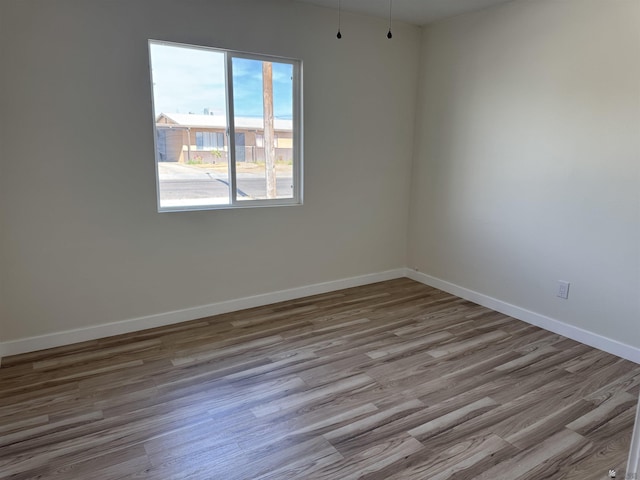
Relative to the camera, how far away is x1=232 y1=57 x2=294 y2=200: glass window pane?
11.2ft

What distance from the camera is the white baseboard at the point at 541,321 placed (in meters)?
2.88

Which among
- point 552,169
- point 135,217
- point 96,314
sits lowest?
point 96,314

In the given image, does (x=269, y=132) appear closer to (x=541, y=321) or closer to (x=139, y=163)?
(x=139, y=163)

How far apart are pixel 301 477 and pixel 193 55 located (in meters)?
2.93

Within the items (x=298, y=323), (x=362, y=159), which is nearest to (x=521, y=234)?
(x=362, y=159)

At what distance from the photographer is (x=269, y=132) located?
3.58 m

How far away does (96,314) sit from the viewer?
3074 mm

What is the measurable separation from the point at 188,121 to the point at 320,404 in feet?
7.49

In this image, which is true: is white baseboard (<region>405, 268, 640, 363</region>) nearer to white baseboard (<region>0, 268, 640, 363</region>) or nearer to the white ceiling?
white baseboard (<region>0, 268, 640, 363</region>)

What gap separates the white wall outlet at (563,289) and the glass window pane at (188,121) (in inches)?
111

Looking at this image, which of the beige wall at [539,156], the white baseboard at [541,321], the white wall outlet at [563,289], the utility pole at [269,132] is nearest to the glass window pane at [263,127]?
the utility pole at [269,132]

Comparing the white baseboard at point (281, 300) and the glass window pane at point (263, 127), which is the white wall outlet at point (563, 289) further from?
the glass window pane at point (263, 127)

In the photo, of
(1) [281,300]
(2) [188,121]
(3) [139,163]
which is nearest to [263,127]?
(2) [188,121]

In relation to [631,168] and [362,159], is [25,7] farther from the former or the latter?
[631,168]
